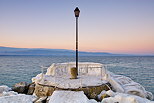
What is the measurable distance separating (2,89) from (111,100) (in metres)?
8.67

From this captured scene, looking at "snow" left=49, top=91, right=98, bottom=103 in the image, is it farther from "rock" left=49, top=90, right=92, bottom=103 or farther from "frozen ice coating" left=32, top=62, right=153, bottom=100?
"frozen ice coating" left=32, top=62, right=153, bottom=100

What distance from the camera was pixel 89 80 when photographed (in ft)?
32.2

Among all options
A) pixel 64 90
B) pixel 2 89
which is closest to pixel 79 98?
pixel 64 90

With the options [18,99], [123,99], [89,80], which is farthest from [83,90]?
[18,99]

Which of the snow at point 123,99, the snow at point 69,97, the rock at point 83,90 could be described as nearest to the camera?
the snow at point 69,97

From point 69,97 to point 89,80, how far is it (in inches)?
106

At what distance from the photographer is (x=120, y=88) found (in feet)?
32.1

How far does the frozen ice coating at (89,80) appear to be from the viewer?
9109 mm

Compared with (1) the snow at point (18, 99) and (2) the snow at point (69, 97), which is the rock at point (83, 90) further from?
(1) the snow at point (18, 99)

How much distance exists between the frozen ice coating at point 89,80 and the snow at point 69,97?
2.29 ft

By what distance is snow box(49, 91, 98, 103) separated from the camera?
700 centimetres

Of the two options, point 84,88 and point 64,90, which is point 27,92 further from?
point 84,88

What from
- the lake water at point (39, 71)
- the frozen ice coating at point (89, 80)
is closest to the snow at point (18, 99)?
the frozen ice coating at point (89, 80)

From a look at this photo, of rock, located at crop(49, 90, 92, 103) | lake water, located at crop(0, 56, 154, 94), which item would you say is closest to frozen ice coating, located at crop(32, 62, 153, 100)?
rock, located at crop(49, 90, 92, 103)
